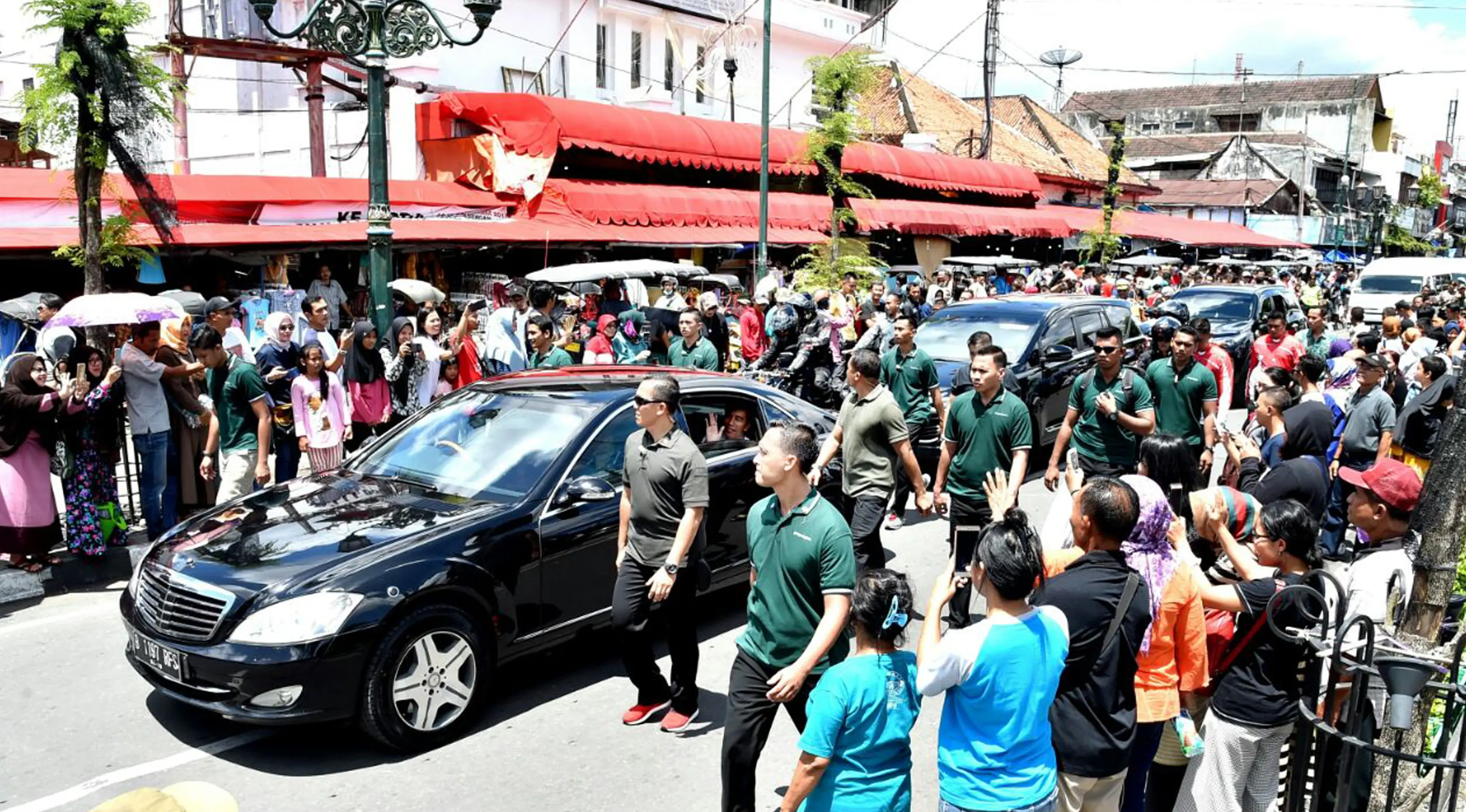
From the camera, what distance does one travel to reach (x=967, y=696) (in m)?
3.07

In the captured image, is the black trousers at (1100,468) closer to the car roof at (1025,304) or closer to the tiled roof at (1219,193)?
the car roof at (1025,304)

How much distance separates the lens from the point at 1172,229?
3944 centimetres

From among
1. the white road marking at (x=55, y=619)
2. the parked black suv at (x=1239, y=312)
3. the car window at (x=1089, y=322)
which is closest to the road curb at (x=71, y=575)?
the white road marking at (x=55, y=619)

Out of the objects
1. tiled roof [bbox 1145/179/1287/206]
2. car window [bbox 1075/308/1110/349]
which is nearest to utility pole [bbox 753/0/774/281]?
car window [bbox 1075/308/1110/349]

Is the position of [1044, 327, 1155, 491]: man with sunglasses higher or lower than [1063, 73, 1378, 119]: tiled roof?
lower

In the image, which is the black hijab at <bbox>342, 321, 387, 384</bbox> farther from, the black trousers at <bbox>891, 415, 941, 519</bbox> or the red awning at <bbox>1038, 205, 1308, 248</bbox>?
the red awning at <bbox>1038, 205, 1308, 248</bbox>

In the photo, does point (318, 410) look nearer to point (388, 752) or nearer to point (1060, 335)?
point (388, 752)

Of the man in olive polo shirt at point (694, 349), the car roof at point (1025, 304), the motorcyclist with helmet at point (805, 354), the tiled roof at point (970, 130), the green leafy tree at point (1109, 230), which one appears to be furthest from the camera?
the tiled roof at point (970, 130)

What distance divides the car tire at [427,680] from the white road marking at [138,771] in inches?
28.8

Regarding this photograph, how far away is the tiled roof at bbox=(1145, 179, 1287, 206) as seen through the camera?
50.3 meters

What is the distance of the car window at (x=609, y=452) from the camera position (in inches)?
229

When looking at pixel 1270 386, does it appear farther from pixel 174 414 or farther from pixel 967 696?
pixel 174 414

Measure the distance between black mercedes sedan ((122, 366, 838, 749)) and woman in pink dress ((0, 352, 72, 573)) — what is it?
6.91 ft

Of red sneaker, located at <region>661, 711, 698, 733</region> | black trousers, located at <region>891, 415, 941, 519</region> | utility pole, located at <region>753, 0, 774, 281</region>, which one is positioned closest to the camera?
red sneaker, located at <region>661, 711, 698, 733</region>
